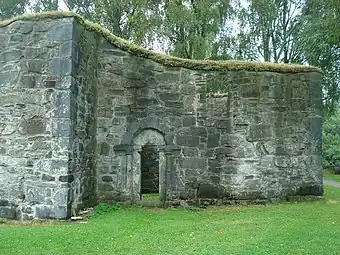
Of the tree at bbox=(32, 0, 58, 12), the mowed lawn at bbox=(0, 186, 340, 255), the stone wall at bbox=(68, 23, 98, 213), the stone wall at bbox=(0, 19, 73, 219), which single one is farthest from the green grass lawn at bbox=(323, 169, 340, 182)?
the tree at bbox=(32, 0, 58, 12)

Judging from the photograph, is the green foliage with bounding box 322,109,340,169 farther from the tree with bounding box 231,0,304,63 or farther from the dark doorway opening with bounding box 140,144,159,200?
the dark doorway opening with bounding box 140,144,159,200

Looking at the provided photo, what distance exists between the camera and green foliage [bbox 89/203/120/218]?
9.11 metres

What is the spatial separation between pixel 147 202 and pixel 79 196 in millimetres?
2135

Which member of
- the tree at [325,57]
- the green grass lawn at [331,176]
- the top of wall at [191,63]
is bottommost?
the green grass lawn at [331,176]

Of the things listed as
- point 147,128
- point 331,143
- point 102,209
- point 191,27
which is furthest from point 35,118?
point 331,143

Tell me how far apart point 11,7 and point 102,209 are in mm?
23041

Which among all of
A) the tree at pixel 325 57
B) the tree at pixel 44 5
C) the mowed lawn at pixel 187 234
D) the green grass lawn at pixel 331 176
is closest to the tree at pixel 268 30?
the tree at pixel 325 57

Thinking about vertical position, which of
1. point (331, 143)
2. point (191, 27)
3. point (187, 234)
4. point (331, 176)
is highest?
point (191, 27)

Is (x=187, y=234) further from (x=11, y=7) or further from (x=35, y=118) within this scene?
(x=11, y=7)

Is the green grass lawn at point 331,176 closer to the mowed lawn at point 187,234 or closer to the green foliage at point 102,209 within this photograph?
the mowed lawn at point 187,234

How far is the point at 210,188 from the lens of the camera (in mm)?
10625

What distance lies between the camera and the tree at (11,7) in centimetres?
2753

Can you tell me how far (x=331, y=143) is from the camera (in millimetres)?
26125

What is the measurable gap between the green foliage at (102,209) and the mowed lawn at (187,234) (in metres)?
0.23
